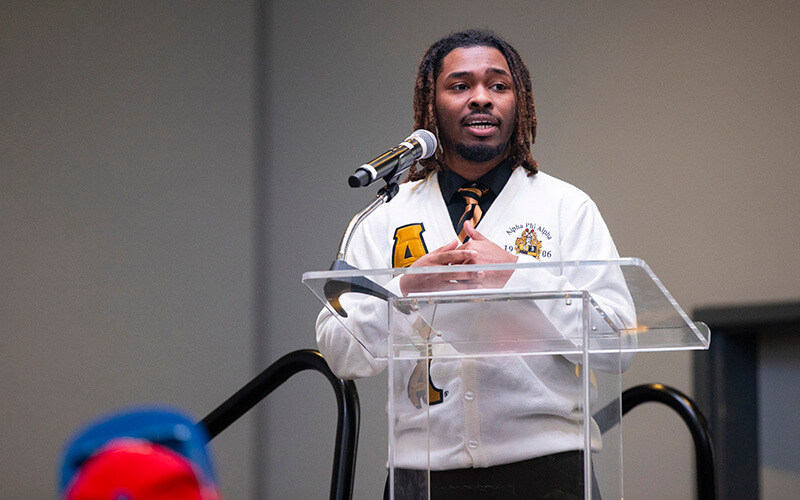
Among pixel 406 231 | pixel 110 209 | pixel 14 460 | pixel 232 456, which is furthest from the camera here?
pixel 232 456

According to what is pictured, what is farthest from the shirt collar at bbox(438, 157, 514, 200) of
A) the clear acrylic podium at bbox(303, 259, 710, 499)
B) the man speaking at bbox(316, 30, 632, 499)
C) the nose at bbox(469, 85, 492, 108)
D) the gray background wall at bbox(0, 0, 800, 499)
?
the gray background wall at bbox(0, 0, 800, 499)

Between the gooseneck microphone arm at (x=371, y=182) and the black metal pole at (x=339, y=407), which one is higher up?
the gooseneck microphone arm at (x=371, y=182)

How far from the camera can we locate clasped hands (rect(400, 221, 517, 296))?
1403 millimetres

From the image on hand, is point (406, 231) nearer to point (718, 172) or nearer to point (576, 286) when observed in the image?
point (576, 286)

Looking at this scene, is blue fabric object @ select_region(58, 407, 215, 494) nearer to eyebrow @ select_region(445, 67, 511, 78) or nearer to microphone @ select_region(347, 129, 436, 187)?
microphone @ select_region(347, 129, 436, 187)

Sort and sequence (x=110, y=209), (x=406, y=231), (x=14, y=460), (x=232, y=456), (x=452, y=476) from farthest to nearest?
1. (x=232, y=456)
2. (x=110, y=209)
3. (x=14, y=460)
4. (x=406, y=231)
5. (x=452, y=476)

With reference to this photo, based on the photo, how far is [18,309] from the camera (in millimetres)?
3773

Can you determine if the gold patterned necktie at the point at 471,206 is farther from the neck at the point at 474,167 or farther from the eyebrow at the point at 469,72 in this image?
the eyebrow at the point at 469,72

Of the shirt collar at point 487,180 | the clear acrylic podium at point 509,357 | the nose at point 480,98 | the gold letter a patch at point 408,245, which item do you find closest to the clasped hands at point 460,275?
the clear acrylic podium at point 509,357

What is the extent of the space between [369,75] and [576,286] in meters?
3.37

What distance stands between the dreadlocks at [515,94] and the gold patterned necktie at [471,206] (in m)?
0.10

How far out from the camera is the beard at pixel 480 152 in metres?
2.11

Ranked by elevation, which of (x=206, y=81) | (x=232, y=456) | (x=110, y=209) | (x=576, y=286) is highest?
(x=206, y=81)

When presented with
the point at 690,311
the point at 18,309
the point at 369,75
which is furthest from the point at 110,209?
the point at 690,311
